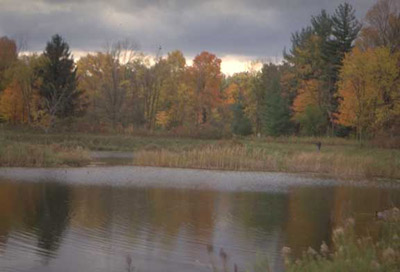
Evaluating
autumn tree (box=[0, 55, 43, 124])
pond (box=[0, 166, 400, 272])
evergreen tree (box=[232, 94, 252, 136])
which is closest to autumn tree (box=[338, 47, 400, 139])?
evergreen tree (box=[232, 94, 252, 136])

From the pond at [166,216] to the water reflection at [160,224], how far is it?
0.09 feet

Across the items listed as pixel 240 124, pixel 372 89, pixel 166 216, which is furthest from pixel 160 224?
pixel 240 124

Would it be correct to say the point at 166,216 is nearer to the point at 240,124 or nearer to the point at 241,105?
the point at 240,124

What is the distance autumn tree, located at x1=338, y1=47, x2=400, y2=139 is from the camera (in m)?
46.9

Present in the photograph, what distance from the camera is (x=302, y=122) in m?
58.7

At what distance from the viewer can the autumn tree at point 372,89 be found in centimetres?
4691

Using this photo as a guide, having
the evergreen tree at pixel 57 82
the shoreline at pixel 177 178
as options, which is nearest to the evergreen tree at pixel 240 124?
the evergreen tree at pixel 57 82

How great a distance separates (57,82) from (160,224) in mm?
43130

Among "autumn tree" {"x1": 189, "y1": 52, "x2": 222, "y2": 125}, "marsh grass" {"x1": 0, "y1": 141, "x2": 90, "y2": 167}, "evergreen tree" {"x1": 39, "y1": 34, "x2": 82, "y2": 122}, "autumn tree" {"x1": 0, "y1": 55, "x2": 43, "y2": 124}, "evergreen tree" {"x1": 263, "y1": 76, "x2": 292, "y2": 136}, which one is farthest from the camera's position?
"autumn tree" {"x1": 189, "y1": 52, "x2": 222, "y2": 125}

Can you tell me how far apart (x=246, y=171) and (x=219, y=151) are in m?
2.71

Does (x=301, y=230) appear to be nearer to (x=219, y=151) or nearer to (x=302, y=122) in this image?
(x=219, y=151)

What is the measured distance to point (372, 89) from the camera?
47.8 meters

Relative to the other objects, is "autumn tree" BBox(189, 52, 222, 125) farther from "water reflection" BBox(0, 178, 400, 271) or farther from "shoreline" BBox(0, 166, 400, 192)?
"water reflection" BBox(0, 178, 400, 271)

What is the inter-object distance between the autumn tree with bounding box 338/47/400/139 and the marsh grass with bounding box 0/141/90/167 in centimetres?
2672
